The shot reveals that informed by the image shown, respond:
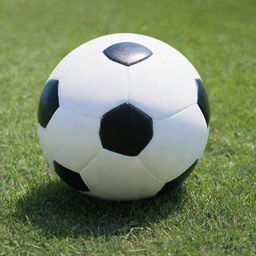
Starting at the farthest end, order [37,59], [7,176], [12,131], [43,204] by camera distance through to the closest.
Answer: [37,59] → [12,131] → [7,176] → [43,204]

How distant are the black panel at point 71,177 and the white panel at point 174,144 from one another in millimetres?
443

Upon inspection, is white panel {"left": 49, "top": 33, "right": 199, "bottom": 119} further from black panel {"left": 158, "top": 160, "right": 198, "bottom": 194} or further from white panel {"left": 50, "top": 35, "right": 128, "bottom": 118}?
black panel {"left": 158, "top": 160, "right": 198, "bottom": 194}

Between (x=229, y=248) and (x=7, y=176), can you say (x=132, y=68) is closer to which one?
(x=229, y=248)

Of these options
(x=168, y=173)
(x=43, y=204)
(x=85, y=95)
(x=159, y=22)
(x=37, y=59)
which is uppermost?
(x=85, y=95)

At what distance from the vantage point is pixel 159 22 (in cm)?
1140

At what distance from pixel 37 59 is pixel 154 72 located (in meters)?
5.12

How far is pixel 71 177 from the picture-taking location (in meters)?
3.23

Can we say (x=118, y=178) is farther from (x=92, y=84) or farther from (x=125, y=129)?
(x=92, y=84)

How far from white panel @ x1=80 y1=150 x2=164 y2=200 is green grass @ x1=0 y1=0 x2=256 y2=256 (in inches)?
6.9

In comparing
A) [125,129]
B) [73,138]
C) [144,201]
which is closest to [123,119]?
[125,129]

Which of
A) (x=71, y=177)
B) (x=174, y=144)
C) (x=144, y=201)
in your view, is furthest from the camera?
(x=144, y=201)

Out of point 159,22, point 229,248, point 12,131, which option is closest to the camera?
point 229,248

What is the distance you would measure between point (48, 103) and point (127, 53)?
1.95 feet

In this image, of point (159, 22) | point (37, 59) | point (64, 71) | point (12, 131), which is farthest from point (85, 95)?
point (159, 22)
